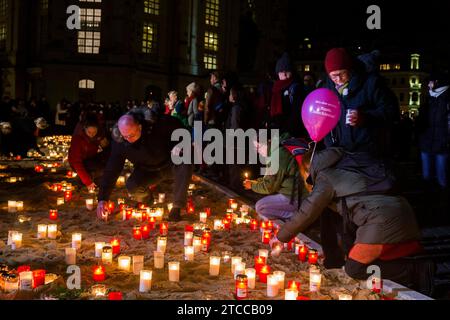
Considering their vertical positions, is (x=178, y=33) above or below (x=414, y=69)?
below

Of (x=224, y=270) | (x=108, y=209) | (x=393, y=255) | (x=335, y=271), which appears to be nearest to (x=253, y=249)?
(x=224, y=270)

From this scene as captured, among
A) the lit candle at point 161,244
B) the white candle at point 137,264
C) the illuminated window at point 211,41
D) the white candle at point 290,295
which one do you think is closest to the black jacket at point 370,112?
the white candle at point 290,295

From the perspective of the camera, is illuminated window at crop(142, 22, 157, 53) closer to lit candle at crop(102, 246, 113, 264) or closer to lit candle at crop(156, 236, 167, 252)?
lit candle at crop(156, 236, 167, 252)

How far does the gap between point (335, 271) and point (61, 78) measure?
38.6m

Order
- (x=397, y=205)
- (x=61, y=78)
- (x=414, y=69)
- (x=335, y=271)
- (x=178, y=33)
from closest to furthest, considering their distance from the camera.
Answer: (x=397, y=205) → (x=335, y=271) → (x=61, y=78) → (x=178, y=33) → (x=414, y=69)

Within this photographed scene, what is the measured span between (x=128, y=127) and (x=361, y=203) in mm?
3715

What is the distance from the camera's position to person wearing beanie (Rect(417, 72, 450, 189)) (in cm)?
923

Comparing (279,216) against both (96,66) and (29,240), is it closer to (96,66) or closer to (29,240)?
(29,240)

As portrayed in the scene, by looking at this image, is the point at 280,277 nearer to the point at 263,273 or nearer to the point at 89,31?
the point at 263,273

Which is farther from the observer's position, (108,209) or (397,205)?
(108,209)

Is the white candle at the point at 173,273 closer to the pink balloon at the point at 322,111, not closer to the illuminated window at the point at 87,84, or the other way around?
the pink balloon at the point at 322,111

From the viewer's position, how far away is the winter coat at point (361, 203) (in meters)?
4.69

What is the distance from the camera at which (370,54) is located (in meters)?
6.38

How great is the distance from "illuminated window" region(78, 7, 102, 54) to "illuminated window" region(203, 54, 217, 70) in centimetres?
1267
